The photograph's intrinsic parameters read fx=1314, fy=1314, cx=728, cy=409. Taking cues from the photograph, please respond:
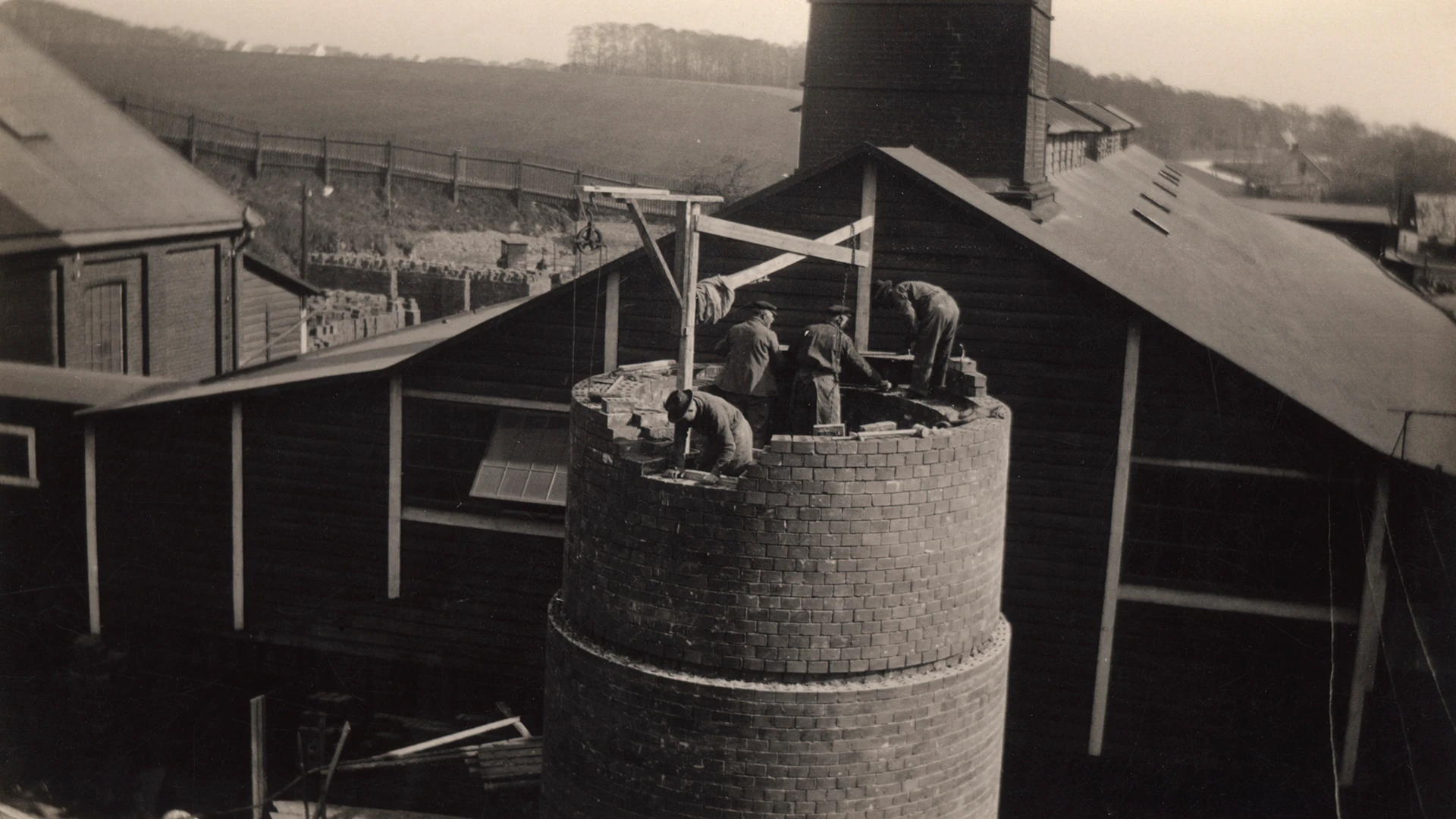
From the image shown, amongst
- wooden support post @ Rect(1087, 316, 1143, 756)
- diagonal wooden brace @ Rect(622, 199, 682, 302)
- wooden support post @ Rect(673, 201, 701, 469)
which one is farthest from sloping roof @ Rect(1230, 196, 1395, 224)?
wooden support post @ Rect(673, 201, 701, 469)

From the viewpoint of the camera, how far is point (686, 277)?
32.4 feet

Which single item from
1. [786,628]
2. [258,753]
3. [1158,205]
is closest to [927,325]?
[786,628]

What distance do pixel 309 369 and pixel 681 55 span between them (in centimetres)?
2996

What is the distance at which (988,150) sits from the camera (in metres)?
22.1

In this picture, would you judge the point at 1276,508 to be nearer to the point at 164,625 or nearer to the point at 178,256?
the point at 164,625

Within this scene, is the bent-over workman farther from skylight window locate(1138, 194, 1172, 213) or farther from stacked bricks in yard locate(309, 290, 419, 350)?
stacked bricks in yard locate(309, 290, 419, 350)

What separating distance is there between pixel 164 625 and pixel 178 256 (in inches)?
363

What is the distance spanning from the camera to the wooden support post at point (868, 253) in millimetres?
13680

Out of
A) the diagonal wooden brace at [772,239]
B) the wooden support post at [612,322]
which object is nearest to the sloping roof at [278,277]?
the wooden support post at [612,322]

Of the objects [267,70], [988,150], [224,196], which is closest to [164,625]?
[224,196]

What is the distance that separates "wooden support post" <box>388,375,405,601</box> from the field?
25.2 metres

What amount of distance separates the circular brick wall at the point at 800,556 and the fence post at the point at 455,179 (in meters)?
30.9

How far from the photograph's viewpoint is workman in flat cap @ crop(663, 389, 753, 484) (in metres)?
9.23

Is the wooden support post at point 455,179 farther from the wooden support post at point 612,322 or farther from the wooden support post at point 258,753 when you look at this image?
the wooden support post at point 258,753
